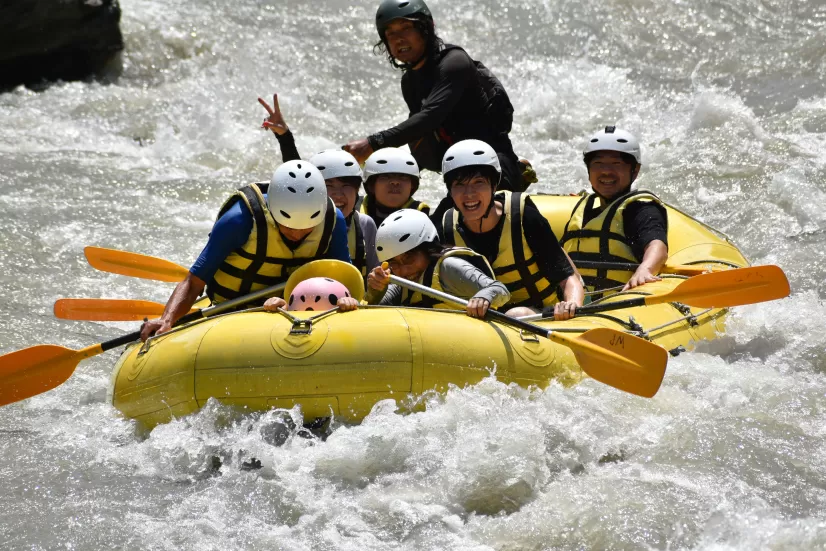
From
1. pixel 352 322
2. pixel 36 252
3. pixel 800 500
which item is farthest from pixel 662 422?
pixel 36 252

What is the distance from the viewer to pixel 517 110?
36.1 feet

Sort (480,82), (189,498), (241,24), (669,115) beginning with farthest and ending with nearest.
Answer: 1. (241,24)
2. (669,115)
3. (480,82)
4. (189,498)

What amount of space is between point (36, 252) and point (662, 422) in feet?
15.8

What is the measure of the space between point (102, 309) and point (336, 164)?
1.36 meters

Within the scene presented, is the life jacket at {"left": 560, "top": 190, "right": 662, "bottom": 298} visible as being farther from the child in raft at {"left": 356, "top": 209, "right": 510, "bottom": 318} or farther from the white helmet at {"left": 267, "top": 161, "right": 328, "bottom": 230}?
the white helmet at {"left": 267, "top": 161, "right": 328, "bottom": 230}

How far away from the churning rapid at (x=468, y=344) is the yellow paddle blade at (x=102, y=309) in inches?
17.2

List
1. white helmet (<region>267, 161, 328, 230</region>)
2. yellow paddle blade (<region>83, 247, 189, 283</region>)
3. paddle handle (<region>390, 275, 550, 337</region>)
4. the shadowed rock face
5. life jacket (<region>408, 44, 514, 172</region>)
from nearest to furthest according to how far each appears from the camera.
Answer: paddle handle (<region>390, 275, 550, 337</region>) → white helmet (<region>267, 161, 328, 230</region>) → yellow paddle blade (<region>83, 247, 189, 283</region>) → life jacket (<region>408, 44, 514, 172</region>) → the shadowed rock face

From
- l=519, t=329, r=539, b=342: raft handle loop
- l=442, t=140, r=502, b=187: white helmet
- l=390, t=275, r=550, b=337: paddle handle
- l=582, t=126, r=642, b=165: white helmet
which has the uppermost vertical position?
l=582, t=126, r=642, b=165: white helmet

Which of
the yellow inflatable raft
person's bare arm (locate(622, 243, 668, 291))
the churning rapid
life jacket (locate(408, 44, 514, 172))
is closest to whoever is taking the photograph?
the churning rapid

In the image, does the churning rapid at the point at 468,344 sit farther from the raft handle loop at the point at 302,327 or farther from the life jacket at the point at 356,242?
the life jacket at the point at 356,242

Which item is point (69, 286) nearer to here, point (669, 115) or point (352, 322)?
point (352, 322)

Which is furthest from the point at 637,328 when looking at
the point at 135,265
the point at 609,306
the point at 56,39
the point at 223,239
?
the point at 56,39

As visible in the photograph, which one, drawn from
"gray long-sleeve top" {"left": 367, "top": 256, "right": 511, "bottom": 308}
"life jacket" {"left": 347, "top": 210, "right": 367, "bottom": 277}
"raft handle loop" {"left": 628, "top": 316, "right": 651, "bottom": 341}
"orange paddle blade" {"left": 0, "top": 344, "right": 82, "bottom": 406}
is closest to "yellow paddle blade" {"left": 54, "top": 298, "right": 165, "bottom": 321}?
"orange paddle blade" {"left": 0, "top": 344, "right": 82, "bottom": 406}

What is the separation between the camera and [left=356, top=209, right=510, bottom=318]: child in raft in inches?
188
